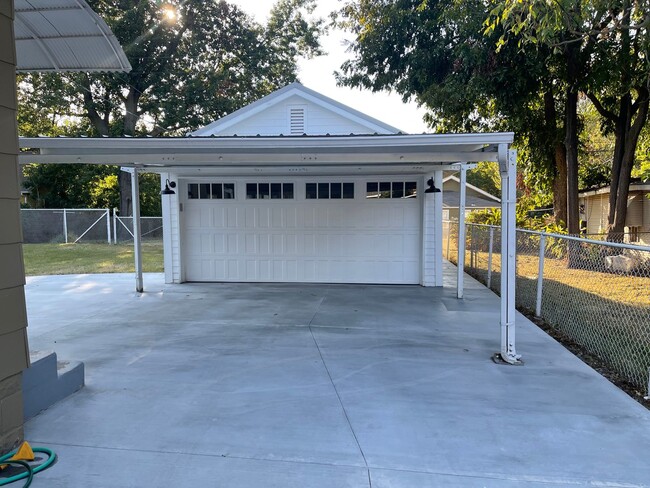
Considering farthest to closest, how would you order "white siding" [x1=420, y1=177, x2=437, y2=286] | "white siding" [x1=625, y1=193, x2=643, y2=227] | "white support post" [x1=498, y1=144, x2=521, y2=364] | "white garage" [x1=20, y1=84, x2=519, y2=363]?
"white siding" [x1=625, y1=193, x2=643, y2=227] → "white garage" [x1=20, y1=84, x2=519, y2=363] → "white siding" [x1=420, y1=177, x2=437, y2=286] → "white support post" [x1=498, y1=144, x2=521, y2=364]

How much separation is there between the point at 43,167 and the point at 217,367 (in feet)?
86.1

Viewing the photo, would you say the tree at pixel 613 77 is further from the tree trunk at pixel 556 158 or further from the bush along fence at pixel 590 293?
the bush along fence at pixel 590 293

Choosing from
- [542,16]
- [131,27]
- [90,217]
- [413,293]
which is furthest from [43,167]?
[542,16]

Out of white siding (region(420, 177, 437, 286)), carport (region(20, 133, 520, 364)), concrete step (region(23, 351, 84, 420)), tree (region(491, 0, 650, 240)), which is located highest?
tree (region(491, 0, 650, 240))

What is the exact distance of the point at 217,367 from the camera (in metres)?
4.65

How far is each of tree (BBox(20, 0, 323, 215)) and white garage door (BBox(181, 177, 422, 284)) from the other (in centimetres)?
1487

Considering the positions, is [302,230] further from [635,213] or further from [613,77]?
[635,213]

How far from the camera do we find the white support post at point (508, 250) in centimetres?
477

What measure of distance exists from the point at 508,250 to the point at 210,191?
6.95m

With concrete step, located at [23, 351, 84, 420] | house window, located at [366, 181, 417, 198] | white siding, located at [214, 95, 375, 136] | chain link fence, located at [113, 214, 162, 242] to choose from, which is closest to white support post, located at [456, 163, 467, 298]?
house window, located at [366, 181, 417, 198]

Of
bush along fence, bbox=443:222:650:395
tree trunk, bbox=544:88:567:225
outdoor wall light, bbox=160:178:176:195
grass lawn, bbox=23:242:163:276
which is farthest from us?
tree trunk, bbox=544:88:567:225

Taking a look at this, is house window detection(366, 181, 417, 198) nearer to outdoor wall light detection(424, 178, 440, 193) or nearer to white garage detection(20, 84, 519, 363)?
white garage detection(20, 84, 519, 363)

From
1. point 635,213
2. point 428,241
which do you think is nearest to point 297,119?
point 428,241

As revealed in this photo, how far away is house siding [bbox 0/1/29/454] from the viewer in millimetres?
2910
